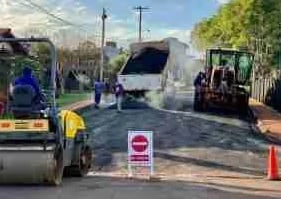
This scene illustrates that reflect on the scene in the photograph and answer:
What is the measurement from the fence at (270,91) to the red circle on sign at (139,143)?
27.4 metres

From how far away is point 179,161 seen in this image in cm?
2064

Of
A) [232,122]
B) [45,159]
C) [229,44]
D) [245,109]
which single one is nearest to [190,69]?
[229,44]

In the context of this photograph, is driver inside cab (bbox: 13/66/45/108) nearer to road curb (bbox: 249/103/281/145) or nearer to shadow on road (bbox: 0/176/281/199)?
shadow on road (bbox: 0/176/281/199)

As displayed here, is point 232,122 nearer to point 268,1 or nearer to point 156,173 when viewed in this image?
point 156,173

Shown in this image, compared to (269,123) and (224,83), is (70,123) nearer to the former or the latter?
(269,123)

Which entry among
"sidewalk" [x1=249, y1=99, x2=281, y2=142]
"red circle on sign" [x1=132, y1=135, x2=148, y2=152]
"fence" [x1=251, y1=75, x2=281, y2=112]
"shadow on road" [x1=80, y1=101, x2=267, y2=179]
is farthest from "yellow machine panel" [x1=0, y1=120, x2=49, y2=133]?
"fence" [x1=251, y1=75, x2=281, y2=112]

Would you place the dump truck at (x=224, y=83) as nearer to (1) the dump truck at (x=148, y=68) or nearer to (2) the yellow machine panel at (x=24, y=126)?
(1) the dump truck at (x=148, y=68)

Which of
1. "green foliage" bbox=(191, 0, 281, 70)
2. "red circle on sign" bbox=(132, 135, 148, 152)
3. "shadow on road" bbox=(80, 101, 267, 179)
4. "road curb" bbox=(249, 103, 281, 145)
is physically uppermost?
"green foliage" bbox=(191, 0, 281, 70)

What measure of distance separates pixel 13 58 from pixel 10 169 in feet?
7.94

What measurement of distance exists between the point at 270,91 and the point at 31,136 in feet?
116

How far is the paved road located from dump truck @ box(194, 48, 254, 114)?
1739mm

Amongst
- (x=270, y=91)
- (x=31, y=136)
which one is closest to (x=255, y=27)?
(x=270, y=91)

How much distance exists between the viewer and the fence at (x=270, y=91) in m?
44.2

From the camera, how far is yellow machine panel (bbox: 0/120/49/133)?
48.5 ft
